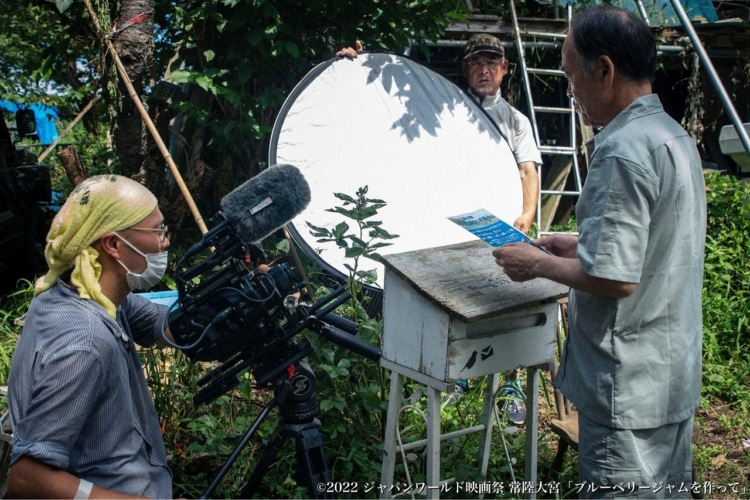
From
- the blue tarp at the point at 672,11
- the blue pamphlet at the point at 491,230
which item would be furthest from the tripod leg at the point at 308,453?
the blue tarp at the point at 672,11

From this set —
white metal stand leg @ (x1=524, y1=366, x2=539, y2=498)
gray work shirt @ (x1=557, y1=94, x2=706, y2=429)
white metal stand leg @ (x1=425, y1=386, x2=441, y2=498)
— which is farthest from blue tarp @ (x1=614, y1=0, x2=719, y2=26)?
white metal stand leg @ (x1=425, y1=386, x2=441, y2=498)

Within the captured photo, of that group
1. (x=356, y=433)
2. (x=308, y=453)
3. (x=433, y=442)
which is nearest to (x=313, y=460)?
(x=308, y=453)

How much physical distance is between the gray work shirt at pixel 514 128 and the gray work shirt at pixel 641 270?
2.19m

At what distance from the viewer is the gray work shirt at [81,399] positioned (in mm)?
1483

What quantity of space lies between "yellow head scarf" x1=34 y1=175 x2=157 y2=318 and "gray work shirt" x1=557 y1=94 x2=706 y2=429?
1176 millimetres

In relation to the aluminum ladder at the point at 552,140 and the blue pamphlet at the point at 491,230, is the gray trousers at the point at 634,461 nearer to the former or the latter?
the blue pamphlet at the point at 491,230

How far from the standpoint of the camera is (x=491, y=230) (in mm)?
2068

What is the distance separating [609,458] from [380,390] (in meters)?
1.29

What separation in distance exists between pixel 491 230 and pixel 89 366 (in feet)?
3.87

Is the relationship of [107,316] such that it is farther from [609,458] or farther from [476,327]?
[609,458]

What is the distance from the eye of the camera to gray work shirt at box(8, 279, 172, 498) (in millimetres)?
1483

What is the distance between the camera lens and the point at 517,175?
3.94 m

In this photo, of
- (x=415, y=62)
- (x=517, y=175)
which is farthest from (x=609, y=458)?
(x=415, y=62)

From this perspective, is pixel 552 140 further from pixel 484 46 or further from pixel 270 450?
pixel 270 450
